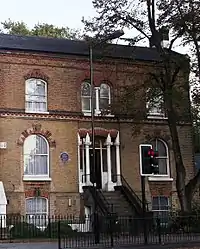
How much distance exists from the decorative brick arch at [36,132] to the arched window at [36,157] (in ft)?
0.77

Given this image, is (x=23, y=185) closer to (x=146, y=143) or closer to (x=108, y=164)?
(x=108, y=164)

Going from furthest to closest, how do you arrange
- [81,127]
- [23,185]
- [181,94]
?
[81,127] → [23,185] → [181,94]

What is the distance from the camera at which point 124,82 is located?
37.2 m

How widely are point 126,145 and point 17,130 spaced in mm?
7315

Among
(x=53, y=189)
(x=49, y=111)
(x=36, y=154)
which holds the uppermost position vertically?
(x=49, y=111)

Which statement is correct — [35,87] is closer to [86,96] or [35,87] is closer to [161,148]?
[86,96]

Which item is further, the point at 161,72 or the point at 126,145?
the point at 126,145

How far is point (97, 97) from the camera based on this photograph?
3672cm

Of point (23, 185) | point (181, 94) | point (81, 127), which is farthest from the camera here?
point (81, 127)

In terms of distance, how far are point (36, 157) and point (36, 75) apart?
5.07m

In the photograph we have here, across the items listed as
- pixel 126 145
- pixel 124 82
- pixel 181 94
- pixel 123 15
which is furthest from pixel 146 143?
pixel 123 15

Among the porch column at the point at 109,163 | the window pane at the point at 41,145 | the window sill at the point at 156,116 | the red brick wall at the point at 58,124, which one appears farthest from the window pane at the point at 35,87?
the window sill at the point at 156,116

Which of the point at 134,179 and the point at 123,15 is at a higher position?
the point at 123,15

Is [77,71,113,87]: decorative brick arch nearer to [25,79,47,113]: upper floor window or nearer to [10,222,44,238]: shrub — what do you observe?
[25,79,47,113]: upper floor window
